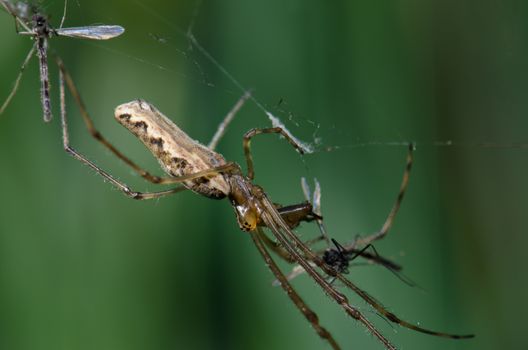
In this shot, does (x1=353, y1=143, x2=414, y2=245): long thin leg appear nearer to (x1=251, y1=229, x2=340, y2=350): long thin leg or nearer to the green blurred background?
the green blurred background

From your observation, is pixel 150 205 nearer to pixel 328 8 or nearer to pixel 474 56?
pixel 328 8

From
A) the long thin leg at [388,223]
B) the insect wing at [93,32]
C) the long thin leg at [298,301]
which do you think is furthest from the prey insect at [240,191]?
the long thin leg at [388,223]

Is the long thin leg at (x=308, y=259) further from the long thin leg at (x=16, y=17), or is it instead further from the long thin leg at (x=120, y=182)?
the long thin leg at (x=16, y=17)

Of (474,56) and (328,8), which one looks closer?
(328,8)

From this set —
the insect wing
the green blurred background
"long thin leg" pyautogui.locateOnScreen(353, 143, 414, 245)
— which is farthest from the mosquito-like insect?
"long thin leg" pyautogui.locateOnScreen(353, 143, 414, 245)

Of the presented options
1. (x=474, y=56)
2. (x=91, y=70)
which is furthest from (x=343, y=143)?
(x=91, y=70)

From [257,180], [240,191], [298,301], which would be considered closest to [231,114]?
[257,180]

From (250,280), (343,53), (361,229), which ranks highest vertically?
(343,53)
